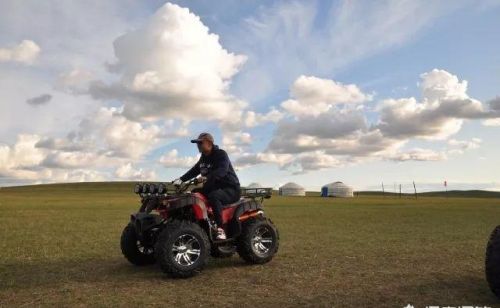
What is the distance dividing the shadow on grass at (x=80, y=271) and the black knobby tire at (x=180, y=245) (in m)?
0.37

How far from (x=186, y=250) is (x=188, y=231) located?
0.37 metres

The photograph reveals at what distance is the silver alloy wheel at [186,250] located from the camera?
8602mm

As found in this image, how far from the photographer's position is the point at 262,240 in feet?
33.5

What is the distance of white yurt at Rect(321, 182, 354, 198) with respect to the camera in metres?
99.7

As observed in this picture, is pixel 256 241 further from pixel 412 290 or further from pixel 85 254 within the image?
pixel 85 254

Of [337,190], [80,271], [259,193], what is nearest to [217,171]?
[259,193]

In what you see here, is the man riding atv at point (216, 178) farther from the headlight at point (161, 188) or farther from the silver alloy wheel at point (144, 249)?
the silver alloy wheel at point (144, 249)

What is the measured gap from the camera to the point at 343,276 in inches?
345

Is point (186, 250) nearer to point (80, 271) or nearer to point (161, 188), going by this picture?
point (161, 188)

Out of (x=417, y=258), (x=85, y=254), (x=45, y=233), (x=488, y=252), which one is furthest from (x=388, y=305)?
(x=45, y=233)

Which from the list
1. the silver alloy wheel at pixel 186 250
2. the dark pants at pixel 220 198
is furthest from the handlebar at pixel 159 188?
the silver alloy wheel at pixel 186 250

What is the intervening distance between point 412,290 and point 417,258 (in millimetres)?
3435

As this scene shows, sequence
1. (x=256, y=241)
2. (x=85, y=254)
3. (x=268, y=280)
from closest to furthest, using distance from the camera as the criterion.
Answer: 1. (x=268, y=280)
2. (x=256, y=241)
3. (x=85, y=254)

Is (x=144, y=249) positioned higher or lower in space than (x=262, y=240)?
lower
